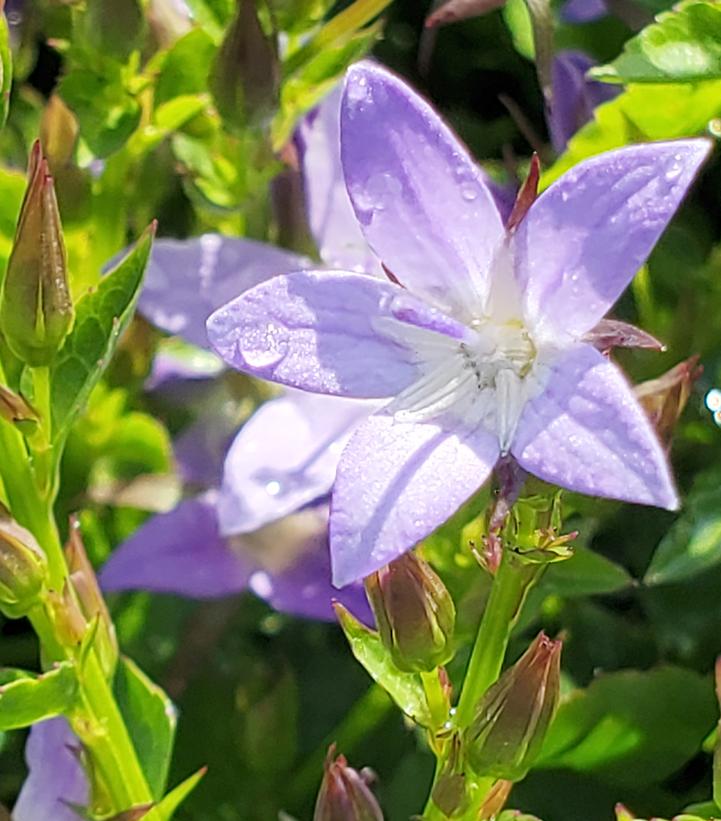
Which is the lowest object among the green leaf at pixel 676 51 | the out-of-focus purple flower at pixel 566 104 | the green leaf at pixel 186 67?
the out-of-focus purple flower at pixel 566 104

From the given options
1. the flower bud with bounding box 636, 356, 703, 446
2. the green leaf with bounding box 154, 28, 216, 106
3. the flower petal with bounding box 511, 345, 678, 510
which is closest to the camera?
the flower petal with bounding box 511, 345, 678, 510

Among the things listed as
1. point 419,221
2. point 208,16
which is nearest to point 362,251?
point 208,16

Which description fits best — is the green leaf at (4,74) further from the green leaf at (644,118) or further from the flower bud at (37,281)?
the green leaf at (644,118)

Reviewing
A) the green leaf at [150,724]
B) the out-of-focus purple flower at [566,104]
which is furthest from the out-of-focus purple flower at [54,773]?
the out-of-focus purple flower at [566,104]

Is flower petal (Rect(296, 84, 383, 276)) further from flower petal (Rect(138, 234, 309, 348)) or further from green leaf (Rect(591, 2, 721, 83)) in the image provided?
green leaf (Rect(591, 2, 721, 83))

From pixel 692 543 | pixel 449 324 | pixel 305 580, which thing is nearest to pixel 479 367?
pixel 449 324

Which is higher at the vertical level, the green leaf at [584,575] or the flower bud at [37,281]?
the flower bud at [37,281]

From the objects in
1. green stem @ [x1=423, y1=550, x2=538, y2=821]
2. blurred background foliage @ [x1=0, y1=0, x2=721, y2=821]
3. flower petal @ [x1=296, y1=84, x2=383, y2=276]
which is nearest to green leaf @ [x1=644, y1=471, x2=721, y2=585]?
blurred background foliage @ [x1=0, y1=0, x2=721, y2=821]
